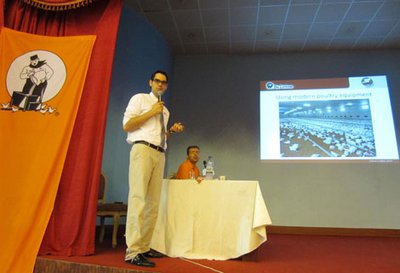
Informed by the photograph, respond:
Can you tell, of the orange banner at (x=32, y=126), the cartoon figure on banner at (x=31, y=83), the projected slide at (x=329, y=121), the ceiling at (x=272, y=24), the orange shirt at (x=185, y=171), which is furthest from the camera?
the projected slide at (x=329, y=121)

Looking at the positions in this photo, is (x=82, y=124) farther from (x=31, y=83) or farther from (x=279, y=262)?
(x=279, y=262)

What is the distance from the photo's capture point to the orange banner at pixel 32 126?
1978mm

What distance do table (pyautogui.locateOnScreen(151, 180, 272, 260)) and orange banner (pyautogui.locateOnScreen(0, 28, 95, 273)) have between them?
0.87m

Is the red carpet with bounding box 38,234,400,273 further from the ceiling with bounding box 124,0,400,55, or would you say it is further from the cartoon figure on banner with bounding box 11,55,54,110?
the ceiling with bounding box 124,0,400,55

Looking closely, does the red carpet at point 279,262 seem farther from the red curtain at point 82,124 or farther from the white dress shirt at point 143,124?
the white dress shirt at point 143,124

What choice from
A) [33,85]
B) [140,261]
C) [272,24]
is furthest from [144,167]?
[272,24]

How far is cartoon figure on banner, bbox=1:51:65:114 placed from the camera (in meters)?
2.24

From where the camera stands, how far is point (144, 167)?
6.34 feet

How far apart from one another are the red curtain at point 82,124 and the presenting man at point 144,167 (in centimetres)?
39

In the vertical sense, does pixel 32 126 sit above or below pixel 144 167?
above

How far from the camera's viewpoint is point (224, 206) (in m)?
2.29

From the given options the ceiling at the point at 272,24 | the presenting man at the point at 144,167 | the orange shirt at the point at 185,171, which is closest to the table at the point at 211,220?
the presenting man at the point at 144,167

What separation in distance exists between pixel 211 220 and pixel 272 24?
3.42m

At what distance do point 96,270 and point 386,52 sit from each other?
18.0ft
